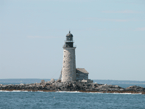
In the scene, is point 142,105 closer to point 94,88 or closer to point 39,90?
point 94,88

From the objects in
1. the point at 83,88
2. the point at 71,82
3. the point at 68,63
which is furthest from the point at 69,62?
the point at 83,88

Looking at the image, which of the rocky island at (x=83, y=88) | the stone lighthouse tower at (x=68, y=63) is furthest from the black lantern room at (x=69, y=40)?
the rocky island at (x=83, y=88)

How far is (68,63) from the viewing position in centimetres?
5719

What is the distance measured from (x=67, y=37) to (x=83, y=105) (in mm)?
18244

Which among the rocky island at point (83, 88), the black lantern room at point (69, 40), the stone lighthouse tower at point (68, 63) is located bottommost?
the rocky island at point (83, 88)

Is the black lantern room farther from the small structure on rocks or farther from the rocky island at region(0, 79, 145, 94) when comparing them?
the rocky island at region(0, 79, 145, 94)

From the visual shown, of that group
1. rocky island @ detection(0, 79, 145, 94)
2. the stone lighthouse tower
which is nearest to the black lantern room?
the stone lighthouse tower

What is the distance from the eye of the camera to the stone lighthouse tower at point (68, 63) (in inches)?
2255

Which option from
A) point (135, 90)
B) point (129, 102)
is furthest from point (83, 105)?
point (135, 90)

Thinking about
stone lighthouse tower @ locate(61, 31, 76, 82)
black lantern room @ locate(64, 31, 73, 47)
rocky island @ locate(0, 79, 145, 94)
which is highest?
black lantern room @ locate(64, 31, 73, 47)

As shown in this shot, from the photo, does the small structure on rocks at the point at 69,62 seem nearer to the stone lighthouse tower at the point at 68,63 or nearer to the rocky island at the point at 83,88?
the stone lighthouse tower at the point at 68,63

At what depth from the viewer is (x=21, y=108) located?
41094mm

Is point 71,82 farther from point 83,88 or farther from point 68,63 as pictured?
point 68,63

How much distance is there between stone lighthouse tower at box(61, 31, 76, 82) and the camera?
188 feet
